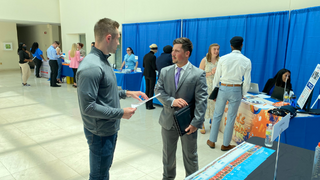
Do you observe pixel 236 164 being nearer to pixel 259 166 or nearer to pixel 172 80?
pixel 259 166

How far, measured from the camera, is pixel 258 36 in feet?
15.9

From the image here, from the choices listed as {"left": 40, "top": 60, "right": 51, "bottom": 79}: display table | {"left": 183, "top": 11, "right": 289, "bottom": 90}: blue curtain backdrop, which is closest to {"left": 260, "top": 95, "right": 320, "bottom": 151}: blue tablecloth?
{"left": 183, "top": 11, "right": 289, "bottom": 90}: blue curtain backdrop

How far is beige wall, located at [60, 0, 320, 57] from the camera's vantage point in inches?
192

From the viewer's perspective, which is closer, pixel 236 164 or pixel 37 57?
pixel 236 164

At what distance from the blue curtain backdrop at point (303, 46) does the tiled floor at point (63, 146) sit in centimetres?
200

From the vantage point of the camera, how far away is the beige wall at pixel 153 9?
16.0 feet

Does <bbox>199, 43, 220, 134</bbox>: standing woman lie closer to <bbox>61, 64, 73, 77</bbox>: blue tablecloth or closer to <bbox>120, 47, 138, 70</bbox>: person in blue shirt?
<bbox>120, 47, 138, 70</bbox>: person in blue shirt

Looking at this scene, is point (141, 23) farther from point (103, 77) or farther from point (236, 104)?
point (103, 77)

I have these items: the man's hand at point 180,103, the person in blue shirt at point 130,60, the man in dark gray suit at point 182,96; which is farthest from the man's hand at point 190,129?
the person in blue shirt at point 130,60

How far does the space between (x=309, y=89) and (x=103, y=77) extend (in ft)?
8.21

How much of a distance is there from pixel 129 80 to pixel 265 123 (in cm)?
443

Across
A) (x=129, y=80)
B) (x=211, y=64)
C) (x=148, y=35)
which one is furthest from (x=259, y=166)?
(x=148, y=35)

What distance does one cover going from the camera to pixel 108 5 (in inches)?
351

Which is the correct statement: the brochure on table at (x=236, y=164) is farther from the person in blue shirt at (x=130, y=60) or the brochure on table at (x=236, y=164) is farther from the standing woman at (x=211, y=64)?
the person in blue shirt at (x=130, y=60)
